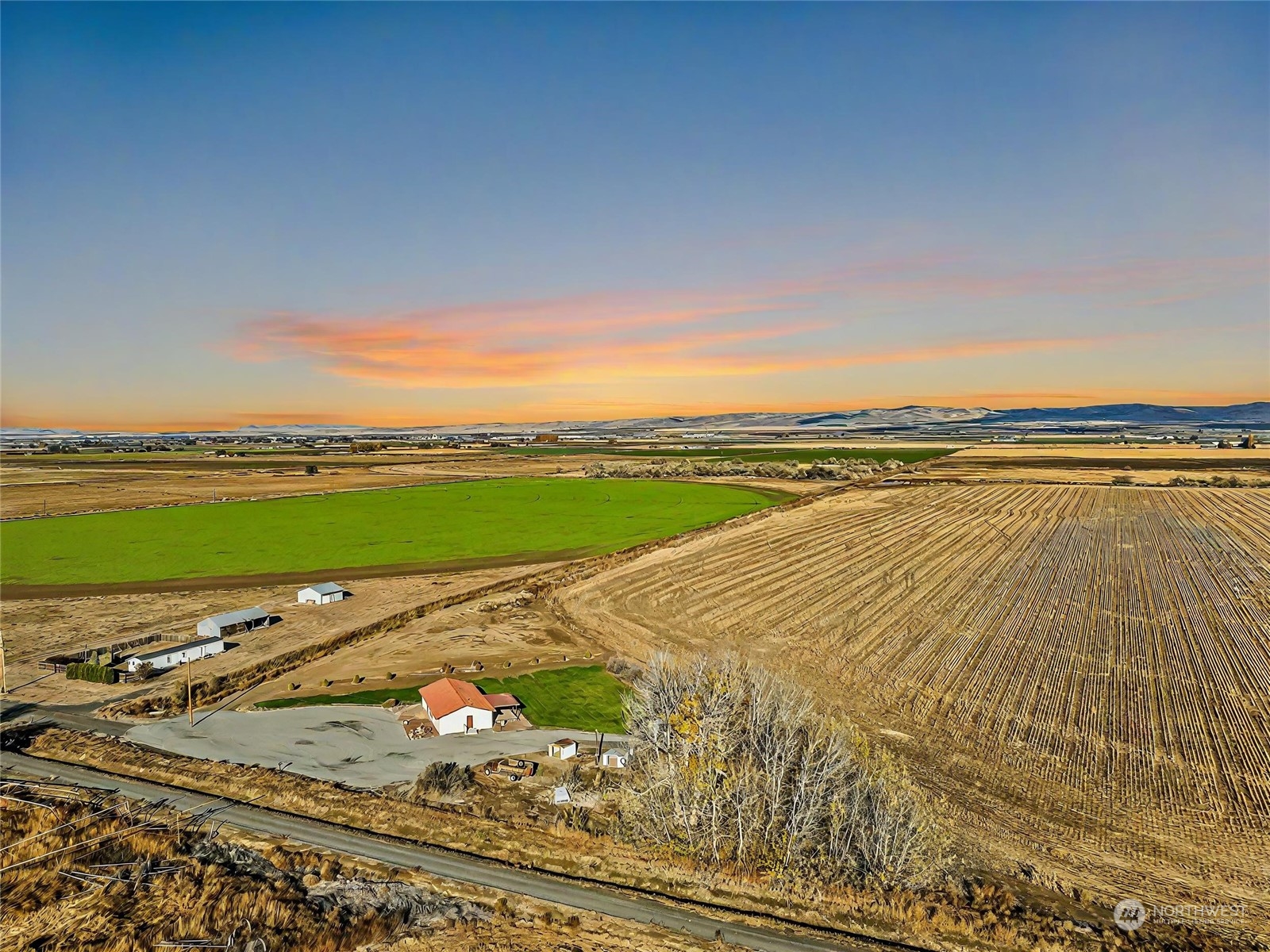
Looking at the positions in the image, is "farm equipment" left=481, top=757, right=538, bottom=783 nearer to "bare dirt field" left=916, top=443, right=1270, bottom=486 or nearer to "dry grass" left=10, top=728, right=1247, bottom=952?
"dry grass" left=10, top=728, right=1247, bottom=952

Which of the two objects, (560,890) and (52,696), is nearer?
(560,890)

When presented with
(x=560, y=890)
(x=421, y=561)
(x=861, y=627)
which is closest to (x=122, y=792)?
(x=560, y=890)

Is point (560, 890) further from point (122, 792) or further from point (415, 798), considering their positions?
point (122, 792)

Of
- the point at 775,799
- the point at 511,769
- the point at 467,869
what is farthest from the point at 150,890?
the point at 775,799

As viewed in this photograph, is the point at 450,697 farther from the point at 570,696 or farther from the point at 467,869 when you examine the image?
the point at 467,869

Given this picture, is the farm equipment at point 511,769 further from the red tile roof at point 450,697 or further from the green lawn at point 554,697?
the green lawn at point 554,697

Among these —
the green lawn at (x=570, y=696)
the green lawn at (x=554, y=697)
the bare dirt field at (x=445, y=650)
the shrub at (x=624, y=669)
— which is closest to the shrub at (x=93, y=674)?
the bare dirt field at (x=445, y=650)

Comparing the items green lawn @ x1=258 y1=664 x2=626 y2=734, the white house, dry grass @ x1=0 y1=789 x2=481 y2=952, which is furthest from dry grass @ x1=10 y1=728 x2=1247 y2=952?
green lawn @ x1=258 y1=664 x2=626 y2=734

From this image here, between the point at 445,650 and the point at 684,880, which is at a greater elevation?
the point at 445,650
